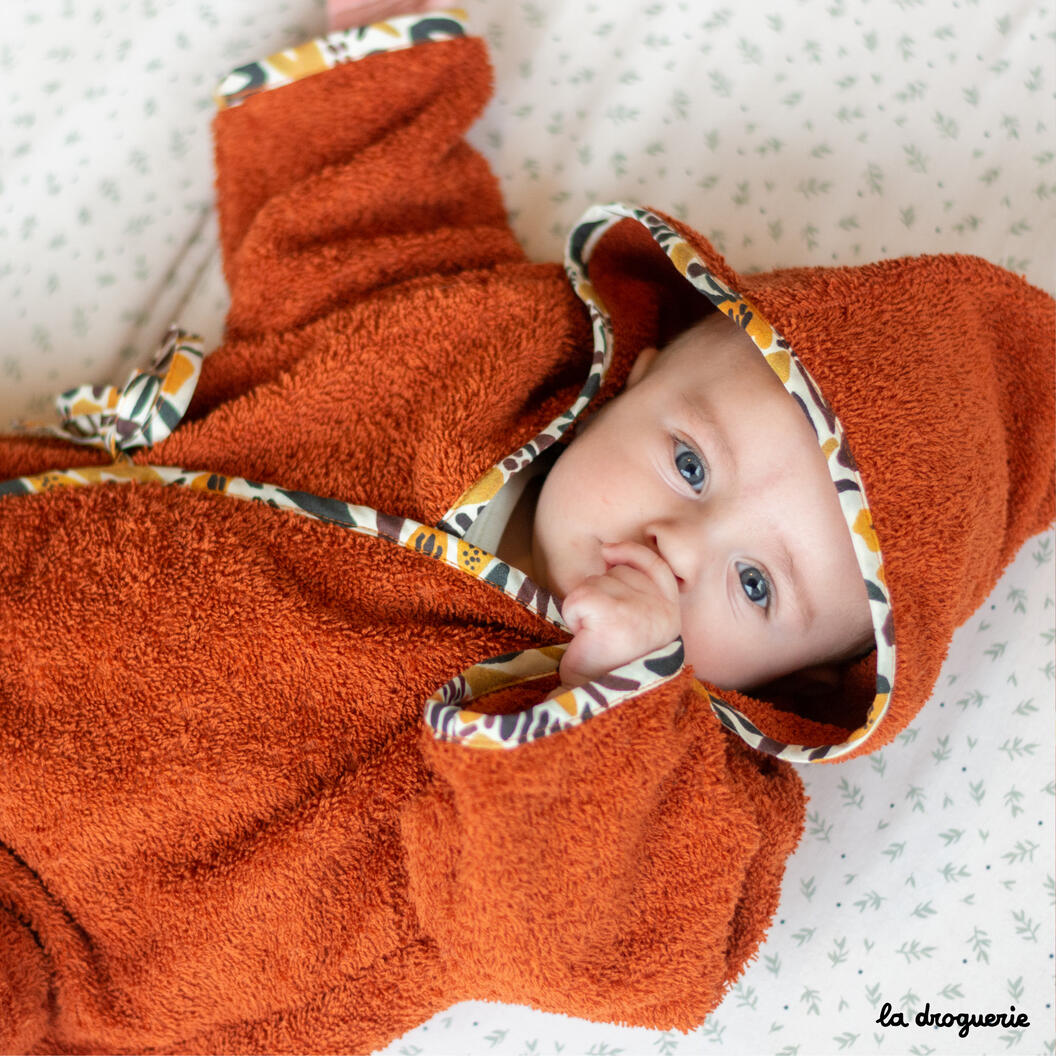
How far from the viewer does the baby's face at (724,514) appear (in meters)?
1.25

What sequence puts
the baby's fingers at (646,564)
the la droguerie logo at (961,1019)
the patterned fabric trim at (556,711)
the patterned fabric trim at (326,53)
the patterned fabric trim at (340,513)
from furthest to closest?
the patterned fabric trim at (326,53)
the la droguerie logo at (961,1019)
the patterned fabric trim at (340,513)
the baby's fingers at (646,564)
the patterned fabric trim at (556,711)

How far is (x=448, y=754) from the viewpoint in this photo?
44.4 inches

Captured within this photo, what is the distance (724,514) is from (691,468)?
0.08m

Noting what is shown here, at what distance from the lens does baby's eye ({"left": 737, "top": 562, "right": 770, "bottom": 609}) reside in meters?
1.28

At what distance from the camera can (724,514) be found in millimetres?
1257

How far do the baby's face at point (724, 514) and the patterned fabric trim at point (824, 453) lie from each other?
0.13ft

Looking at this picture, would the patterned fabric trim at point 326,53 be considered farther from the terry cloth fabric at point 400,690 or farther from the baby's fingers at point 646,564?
the baby's fingers at point 646,564

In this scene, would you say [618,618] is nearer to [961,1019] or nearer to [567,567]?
[567,567]

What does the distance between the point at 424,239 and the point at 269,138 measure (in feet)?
0.97

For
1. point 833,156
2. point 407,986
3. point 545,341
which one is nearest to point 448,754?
point 407,986

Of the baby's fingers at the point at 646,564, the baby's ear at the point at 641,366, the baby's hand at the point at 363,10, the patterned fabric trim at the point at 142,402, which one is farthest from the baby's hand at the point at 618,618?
the baby's hand at the point at 363,10

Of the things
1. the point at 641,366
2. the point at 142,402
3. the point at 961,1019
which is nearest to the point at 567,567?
the point at 641,366

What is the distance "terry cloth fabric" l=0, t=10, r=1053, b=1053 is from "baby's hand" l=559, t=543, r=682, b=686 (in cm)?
3

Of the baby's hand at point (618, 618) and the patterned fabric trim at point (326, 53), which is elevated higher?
the patterned fabric trim at point (326, 53)
